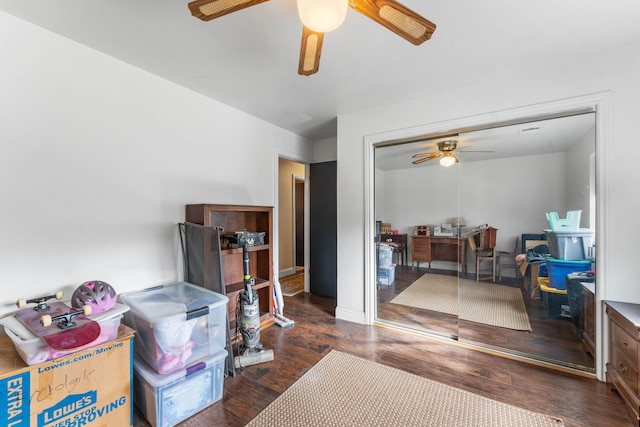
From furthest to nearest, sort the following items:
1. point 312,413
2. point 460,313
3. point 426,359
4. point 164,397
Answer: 1. point 460,313
2. point 426,359
3. point 312,413
4. point 164,397

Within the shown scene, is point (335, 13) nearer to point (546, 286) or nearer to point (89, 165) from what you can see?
point (89, 165)

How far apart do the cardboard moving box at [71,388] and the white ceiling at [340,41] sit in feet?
6.24

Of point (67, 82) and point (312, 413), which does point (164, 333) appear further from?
point (67, 82)

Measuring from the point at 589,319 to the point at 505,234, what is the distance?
838 mm

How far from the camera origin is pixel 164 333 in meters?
1.63

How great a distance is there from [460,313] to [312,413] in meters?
1.79

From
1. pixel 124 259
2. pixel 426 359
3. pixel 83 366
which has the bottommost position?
pixel 426 359

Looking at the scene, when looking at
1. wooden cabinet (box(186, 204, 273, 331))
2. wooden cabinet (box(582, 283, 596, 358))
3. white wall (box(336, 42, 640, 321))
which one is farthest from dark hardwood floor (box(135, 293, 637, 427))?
white wall (box(336, 42, 640, 321))

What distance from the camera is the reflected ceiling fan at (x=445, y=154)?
2.76 meters

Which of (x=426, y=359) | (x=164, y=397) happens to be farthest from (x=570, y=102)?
(x=164, y=397)

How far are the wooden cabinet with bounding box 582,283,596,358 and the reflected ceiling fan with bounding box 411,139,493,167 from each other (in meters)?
1.46

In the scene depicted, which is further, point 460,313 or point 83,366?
point 460,313

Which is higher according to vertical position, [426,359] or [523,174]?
[523,174]

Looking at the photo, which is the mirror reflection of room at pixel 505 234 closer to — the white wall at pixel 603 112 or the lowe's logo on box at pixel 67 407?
the white wall at pixel 603 112
